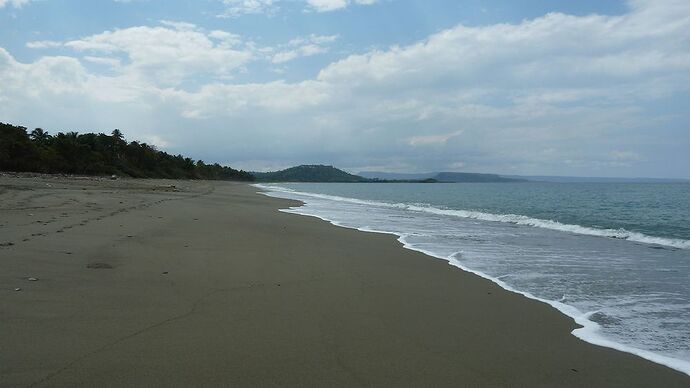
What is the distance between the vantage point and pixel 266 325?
4520 millimetres

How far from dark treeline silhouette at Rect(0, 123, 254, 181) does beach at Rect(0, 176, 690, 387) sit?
50.6m

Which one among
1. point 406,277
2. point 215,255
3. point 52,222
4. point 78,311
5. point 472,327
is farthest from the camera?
point 52,222

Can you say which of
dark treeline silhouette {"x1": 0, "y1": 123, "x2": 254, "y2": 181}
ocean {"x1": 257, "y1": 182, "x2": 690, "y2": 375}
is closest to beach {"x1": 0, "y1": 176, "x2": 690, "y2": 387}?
ocean {"x1": 257, "y1": 182, "x2": 690, "y2": 375}

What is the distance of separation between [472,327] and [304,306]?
1.89m

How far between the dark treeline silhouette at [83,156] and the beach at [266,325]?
1991 inches

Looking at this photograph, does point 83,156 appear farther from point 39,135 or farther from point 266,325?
point 266,325

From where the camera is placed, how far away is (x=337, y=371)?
3551 mm

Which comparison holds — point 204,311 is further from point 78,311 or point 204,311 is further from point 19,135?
point 19,135

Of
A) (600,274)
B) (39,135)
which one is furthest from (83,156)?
(600,274)

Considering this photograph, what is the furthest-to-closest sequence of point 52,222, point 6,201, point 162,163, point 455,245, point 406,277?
point 162,163 < point 6,201 < point 455,245 < point 52,222 < point 406,277

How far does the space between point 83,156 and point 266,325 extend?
6704 centimetres

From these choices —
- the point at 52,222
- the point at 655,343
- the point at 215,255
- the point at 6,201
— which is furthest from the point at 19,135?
the point at 655,343

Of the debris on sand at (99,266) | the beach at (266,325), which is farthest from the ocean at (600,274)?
the debris on sand at (99,266)

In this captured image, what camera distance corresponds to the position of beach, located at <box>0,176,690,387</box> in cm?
346
